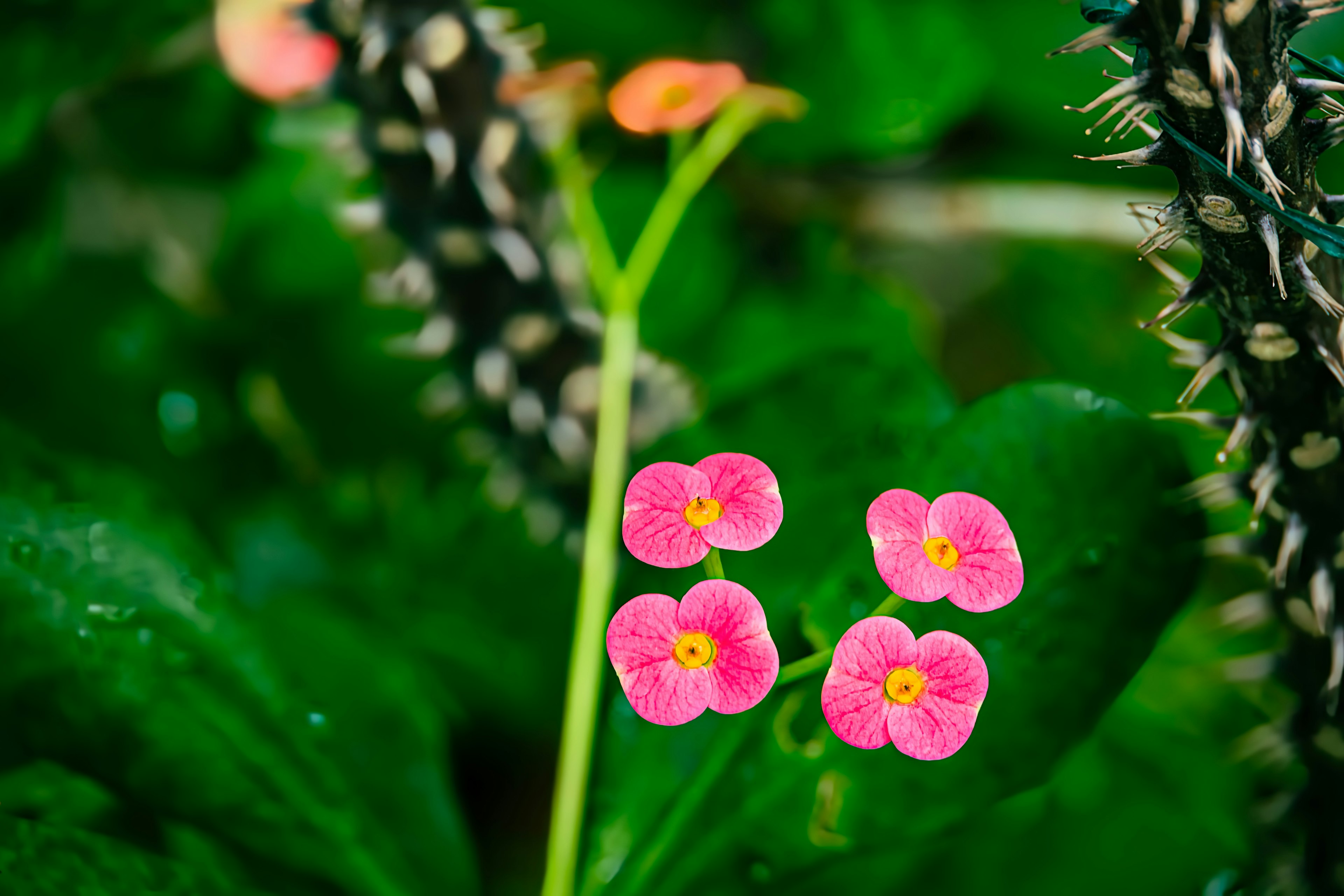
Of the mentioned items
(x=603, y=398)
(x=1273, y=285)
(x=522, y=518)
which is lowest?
(x=522, y=518)

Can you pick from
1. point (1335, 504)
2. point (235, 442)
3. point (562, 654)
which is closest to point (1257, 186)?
point (1335, 504)

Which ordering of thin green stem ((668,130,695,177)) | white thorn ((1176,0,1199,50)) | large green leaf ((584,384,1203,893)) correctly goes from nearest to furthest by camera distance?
white thorn ((1176,0,1199,50)), large green leaf ((584,384,1203,893)), thin green stem ((668,130,695,177))

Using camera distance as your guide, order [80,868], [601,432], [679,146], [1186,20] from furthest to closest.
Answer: [679,146] < [601,432] < [80,868] < [1186,20]

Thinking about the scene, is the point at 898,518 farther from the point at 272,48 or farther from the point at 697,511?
the point at 272,48

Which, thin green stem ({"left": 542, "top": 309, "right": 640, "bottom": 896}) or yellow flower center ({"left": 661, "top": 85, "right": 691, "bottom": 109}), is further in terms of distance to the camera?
yellow flower center ({"left": 661, "top": 85, "right": 691, "bottom": 109})

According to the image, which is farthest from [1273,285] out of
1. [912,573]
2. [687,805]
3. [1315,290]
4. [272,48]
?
[272,48]

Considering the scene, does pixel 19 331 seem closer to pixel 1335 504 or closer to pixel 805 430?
pixel 805 430

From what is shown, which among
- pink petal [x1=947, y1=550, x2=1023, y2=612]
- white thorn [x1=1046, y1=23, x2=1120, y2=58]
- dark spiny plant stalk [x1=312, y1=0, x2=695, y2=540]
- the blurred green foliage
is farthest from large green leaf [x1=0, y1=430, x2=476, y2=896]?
white thorn [x1=1046, y1=23, x2=1120, y2=58]

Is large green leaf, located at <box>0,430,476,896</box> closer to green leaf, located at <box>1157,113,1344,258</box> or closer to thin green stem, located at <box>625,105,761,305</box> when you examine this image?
thin green stem, located at <box>625,105,761,305</box>
